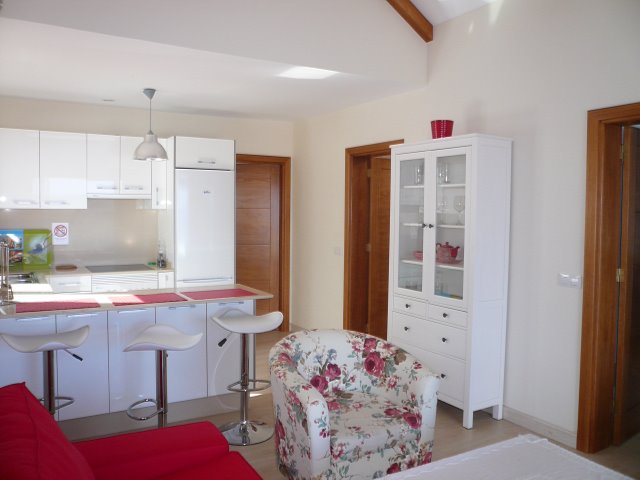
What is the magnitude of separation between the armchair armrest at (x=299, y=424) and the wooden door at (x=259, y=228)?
147 inches

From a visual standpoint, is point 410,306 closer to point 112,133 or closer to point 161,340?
point 161,340

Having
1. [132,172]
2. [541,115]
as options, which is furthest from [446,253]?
[132,172]

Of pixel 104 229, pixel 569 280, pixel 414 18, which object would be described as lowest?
pixel 569 280

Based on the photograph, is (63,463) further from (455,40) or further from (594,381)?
(455,40)

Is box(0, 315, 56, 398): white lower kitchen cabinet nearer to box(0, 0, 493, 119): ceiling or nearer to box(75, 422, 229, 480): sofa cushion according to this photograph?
box(75, 422, 229, 480): sofa cushion

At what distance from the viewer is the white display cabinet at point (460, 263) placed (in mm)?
3676

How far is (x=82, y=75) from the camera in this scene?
4273mm

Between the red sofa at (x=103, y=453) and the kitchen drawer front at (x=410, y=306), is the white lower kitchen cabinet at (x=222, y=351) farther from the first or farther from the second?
the red sofa at (x=103, y=453)

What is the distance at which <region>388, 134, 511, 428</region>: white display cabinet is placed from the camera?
3.68 m

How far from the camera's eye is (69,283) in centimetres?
507

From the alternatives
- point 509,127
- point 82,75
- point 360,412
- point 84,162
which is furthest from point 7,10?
point 509,127

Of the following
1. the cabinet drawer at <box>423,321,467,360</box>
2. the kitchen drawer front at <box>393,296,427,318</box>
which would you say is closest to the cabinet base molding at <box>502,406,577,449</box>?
the cabinet drawer at <box>423,321,467,360</box>

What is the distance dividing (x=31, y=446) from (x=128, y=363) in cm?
211

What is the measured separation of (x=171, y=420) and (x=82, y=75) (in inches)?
107
